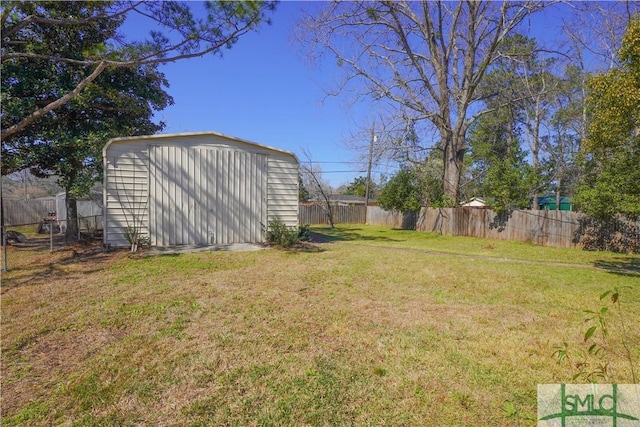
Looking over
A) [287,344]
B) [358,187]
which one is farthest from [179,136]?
[358,187]

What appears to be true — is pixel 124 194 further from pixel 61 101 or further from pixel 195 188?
pixel 61 101

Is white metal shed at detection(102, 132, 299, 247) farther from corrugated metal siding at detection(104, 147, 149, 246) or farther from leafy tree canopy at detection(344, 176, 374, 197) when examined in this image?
leafy tree canopy at detection(344, 176, 374, 197)

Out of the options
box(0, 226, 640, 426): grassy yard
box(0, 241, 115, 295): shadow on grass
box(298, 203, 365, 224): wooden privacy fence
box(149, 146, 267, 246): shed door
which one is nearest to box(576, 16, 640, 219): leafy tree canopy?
box(0, 226, 640, 426): grassy yard

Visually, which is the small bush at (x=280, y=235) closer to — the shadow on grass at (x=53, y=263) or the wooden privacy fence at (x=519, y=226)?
the shadow on grass at (x=53, y=263)

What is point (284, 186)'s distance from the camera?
10.3 meters

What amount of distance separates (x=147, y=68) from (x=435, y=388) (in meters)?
12.6

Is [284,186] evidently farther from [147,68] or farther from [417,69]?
[417,69]

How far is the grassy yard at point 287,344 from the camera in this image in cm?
238

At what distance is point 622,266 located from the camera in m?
8.49

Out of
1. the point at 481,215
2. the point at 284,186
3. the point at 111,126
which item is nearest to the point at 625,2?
the point at 481,215

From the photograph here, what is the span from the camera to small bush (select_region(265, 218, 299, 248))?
9602mm

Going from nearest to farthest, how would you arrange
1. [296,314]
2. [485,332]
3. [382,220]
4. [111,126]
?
[485,332] < [296,314] < [111,126] < [382,220]

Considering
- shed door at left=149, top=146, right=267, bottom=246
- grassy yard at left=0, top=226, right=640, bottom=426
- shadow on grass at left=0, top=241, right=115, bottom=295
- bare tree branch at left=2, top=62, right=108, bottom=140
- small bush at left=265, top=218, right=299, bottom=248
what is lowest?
grassy yard at left=0, top=226, right=640, bottom=426

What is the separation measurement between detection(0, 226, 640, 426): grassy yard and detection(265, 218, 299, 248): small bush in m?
2.86
